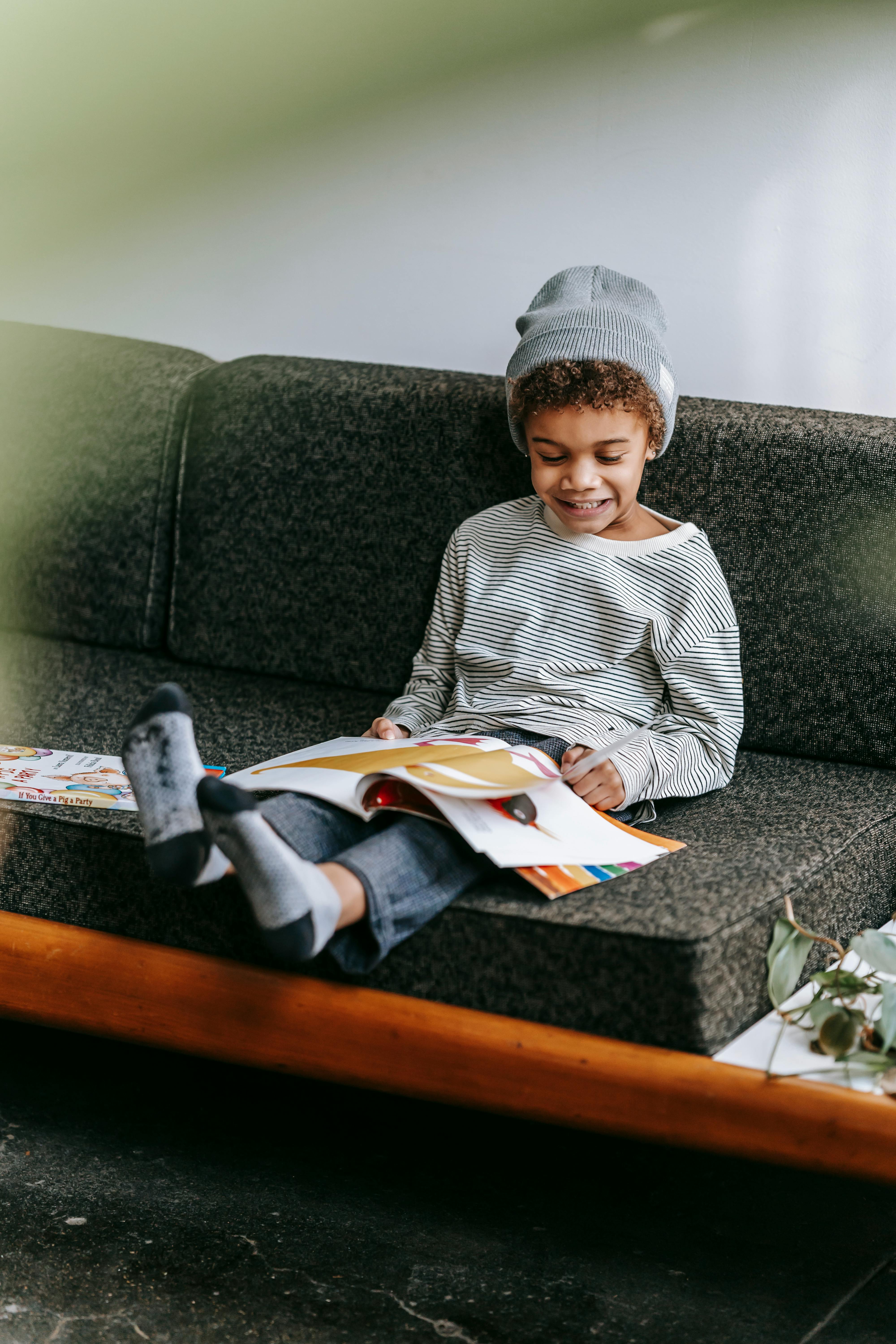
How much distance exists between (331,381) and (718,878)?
3.13ft

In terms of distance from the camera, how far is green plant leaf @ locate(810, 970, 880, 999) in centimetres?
101

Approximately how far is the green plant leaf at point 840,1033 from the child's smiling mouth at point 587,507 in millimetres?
641

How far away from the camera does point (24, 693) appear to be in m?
1.69

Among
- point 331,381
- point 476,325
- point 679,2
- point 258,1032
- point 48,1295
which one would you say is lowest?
point 48,1295

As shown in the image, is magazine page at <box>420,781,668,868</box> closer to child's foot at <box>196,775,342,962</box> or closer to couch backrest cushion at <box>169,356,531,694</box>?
child's foot at <box>196,775,342,962</box>

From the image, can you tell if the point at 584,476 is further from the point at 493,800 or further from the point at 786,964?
the point at 786,964

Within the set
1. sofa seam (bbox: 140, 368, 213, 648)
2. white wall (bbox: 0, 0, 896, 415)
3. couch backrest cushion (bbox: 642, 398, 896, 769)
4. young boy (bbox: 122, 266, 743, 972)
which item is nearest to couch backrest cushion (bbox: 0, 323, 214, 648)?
sofa seam (bbox: 140, 368, 213, 648)


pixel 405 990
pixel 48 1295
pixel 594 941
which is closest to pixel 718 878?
pixel 594 941

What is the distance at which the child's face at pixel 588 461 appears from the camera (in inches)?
53.2

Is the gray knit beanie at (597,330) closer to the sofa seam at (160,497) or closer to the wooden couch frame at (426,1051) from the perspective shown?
the sofa seam at (160,497)

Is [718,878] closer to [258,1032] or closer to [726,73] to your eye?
[258,1032]

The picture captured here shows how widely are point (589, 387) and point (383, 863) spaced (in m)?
0.61

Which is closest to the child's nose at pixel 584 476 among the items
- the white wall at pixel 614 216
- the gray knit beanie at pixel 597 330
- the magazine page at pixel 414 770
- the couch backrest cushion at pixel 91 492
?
the gray knit beanie at pixel 597 330

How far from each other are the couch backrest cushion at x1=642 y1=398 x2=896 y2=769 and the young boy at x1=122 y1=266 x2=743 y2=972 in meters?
0.07
